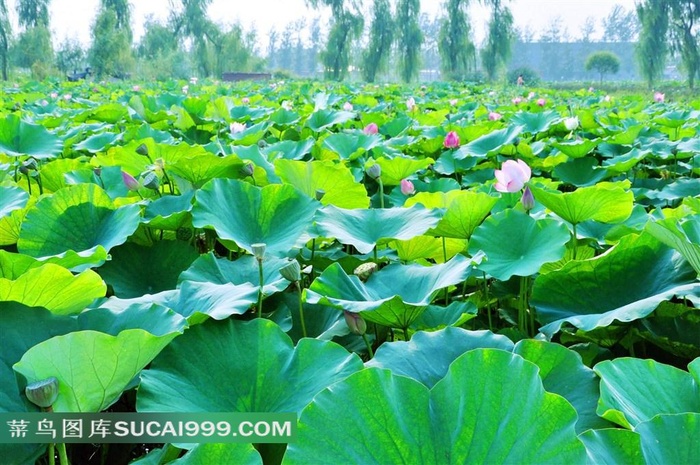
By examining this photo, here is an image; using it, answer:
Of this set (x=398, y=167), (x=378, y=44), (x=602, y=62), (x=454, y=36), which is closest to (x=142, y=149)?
(x=398, y=167)

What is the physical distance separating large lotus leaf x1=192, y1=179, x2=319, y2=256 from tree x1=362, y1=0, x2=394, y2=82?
67.8 ft

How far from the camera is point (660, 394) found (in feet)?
1.57

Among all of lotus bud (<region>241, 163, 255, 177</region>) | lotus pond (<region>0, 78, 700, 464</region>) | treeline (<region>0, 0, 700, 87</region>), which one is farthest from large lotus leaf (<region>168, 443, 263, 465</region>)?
treeline (<region>0, 0, 700, 87</region>)

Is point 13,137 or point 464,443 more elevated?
point 13,137

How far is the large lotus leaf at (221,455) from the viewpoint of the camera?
1.31ft

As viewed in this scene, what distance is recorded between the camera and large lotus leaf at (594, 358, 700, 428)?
0.47m

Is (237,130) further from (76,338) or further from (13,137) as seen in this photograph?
(76,338)

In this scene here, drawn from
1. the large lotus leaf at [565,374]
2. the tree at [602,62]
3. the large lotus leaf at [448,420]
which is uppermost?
the tree at [602,62]

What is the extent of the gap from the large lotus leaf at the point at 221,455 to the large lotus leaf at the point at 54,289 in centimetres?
23

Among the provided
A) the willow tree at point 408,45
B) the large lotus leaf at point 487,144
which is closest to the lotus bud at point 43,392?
the large lotus leaf at point 487,144

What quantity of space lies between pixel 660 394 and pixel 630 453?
11 cm

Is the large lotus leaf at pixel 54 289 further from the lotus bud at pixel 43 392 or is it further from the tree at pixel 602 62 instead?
the tree at pixel 602 62

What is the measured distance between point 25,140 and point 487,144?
3.82ft

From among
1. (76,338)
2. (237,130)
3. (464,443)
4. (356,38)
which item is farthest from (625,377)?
(356,38)
